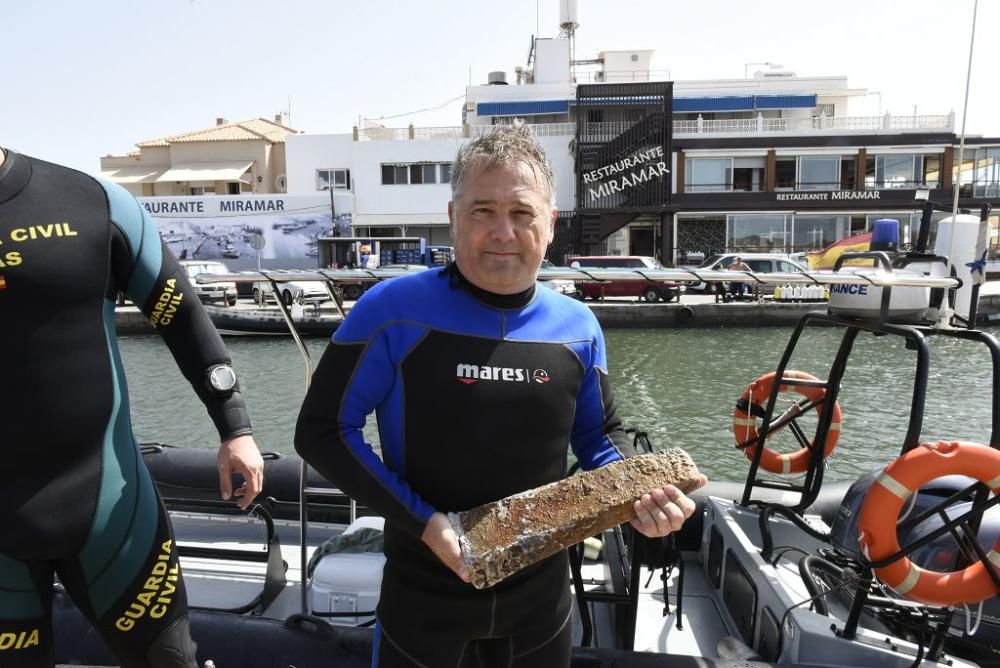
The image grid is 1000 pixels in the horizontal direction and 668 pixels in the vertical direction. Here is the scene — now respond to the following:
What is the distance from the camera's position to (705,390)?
12992 mm

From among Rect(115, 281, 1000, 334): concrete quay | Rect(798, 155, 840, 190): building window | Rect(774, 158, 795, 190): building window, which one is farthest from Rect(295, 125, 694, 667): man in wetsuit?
Rect(798, 155, 840, 190): building window

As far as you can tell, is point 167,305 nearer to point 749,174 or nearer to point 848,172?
point 749,174

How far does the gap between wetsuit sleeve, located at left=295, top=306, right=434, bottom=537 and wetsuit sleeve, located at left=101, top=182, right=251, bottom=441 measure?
0.35 metres

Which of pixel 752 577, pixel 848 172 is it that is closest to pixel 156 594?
pixel 752 577

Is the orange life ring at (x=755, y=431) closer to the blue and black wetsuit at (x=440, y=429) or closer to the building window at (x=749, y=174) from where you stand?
the blue and black wetsuit at (x=440, y=429)

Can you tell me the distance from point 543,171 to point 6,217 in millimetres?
1249

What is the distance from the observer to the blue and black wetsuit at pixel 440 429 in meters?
1.51

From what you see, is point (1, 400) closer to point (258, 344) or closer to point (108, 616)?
point (108, 616)

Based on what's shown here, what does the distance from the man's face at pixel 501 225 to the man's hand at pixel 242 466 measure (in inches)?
31.0

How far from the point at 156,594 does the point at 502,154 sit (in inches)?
55.6

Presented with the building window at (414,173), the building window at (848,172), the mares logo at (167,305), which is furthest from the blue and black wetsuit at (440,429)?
the building window at (848,172)

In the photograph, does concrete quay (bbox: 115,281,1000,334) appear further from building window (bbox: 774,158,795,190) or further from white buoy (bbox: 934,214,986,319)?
building window (bbox: 774,158,795,190)

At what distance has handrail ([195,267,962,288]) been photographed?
2.52 metres

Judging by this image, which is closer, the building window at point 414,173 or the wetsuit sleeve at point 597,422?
the wetsuit sleeve at point 597,422
